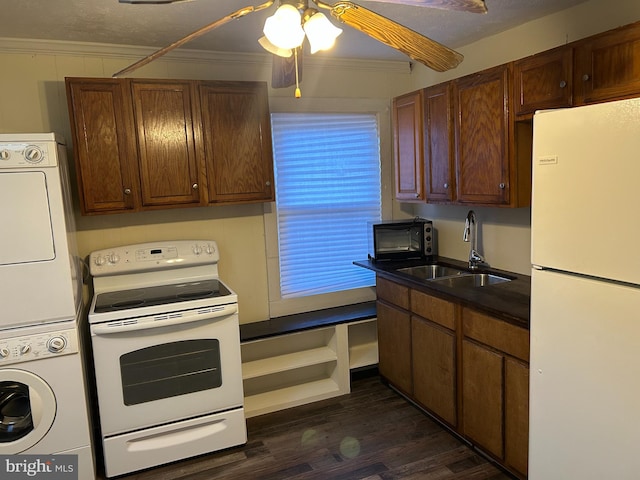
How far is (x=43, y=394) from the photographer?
2316 mm

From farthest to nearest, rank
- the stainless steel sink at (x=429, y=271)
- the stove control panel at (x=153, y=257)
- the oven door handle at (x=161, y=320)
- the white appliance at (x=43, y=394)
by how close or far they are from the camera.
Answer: the stainless steel sink at (x=429, y=271) → the stove control panel at (x=153, y=257) → the oven door handle at (x=161, y=320) → the white appliance at (x=43, y=394)

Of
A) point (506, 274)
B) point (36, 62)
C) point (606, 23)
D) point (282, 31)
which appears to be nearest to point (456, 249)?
point (506, 274)

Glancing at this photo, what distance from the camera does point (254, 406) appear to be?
322 cm

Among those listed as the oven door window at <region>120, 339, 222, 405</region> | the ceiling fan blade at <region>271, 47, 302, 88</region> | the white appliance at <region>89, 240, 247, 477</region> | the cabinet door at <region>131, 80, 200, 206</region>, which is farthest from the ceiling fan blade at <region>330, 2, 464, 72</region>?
the oven door window at <region>120, 339, 222, 405</region>

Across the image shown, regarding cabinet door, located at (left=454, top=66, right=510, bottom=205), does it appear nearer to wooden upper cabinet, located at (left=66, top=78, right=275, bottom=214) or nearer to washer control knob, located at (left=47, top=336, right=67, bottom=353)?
wooden upper cabinet, located at (left=66, top=78, right=275, bottom=214)

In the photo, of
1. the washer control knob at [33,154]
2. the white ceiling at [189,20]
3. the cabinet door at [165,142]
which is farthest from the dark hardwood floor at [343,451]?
the white ceiling at [189,20]

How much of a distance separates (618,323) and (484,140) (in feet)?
4.55

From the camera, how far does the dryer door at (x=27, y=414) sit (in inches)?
90.4

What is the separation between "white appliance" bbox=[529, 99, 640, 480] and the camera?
1509mm

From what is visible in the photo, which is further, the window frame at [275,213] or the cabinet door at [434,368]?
the window frame at [275,213]

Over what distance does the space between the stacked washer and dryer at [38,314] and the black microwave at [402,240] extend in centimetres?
201

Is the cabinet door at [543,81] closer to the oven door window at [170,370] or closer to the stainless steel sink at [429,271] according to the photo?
the stainless steel sink at [429,271]

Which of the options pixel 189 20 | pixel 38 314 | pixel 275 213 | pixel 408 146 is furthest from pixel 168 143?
pixel 408 146

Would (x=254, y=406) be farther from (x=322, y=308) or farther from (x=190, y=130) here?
(x=190, y=130)
